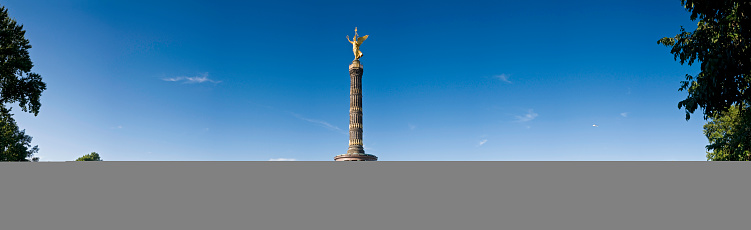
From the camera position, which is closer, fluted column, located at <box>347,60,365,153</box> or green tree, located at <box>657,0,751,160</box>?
green tree, located at <box>657,0,751,160</box>

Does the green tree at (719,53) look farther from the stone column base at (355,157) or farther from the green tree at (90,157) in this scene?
the green tree at (90,157)

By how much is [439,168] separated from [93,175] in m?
4.12

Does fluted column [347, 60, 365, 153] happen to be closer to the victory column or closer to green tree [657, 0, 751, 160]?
the victory column

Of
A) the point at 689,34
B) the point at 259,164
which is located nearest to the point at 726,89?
the point at 689,34

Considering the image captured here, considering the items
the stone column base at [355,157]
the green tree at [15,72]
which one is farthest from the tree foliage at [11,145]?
the stone column base at [355,157]

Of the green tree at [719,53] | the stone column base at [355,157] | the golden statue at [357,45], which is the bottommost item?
the stone column base at [355,157]

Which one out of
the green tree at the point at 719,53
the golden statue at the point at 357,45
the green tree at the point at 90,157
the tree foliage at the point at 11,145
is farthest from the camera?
the green tree at the point at 90,157

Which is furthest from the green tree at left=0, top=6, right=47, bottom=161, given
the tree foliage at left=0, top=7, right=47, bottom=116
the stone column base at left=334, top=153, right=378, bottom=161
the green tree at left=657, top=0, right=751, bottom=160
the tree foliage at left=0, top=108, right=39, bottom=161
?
the green tree at left=657, top=0, right=751, bottom=160

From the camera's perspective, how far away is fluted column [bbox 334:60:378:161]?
40.8 m

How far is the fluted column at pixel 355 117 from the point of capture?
40781 mm

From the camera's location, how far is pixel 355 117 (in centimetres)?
4400

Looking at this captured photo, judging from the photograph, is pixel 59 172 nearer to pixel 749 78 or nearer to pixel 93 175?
pixel 93 175

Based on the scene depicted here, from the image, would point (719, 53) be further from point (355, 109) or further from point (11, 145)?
point (11, 145)

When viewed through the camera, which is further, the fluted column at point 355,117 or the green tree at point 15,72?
the fluted column at point 355,117
